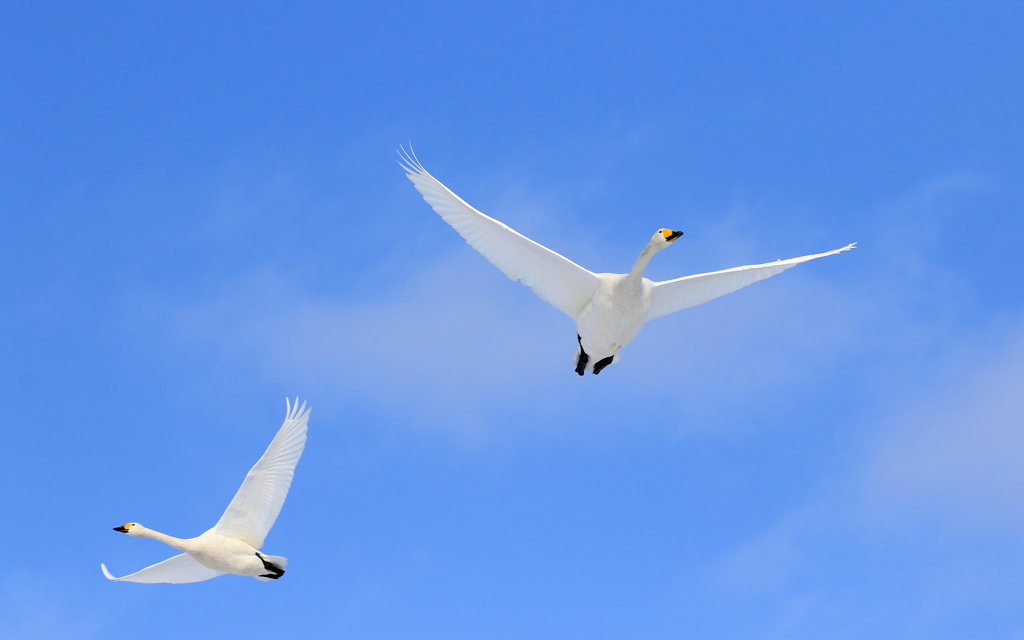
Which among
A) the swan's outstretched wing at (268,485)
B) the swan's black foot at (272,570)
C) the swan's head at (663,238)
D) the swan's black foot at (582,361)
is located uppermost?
the swan's head at (663,238)

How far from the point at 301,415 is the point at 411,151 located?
6.27 meters

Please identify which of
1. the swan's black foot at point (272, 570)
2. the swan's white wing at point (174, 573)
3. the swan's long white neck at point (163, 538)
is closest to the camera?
the swan's long white neck at point (163, 538)

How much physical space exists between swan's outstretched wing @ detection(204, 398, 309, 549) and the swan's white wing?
4.68 feet

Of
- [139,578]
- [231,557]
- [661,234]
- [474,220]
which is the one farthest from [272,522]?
[661,234]

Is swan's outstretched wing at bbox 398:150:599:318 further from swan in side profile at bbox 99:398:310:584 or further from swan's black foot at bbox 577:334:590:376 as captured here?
swan in side profile at bbox 99:398:310:584

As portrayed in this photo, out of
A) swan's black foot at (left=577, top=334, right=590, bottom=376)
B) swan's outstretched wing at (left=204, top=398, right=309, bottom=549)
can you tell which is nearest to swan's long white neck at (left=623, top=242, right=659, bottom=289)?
swan's black foot at (left=577, top=334, right=590, bottom=376)

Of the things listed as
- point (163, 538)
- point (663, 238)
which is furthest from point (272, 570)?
point (663, 238)

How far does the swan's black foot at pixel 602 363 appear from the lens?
64.4 ft

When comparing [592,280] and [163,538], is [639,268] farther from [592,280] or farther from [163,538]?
[163,538]

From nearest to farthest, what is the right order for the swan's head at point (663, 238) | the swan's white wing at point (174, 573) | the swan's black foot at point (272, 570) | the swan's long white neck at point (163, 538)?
the swan's head at point (663, 238) → the swan's long white neck at point (163, 538) → the swan's black foot at point (272, 570) → the swan's white wing at point (174, 573)

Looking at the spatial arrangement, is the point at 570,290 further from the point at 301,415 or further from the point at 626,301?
the point at 301,415

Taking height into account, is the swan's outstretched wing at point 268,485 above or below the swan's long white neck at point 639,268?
below

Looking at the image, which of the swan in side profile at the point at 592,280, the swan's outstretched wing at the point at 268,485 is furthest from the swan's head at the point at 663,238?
the swan's outstretched wing at the point at 268,485

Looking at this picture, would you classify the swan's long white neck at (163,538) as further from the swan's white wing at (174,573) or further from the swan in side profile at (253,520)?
the swan's white wing at (174,573)
